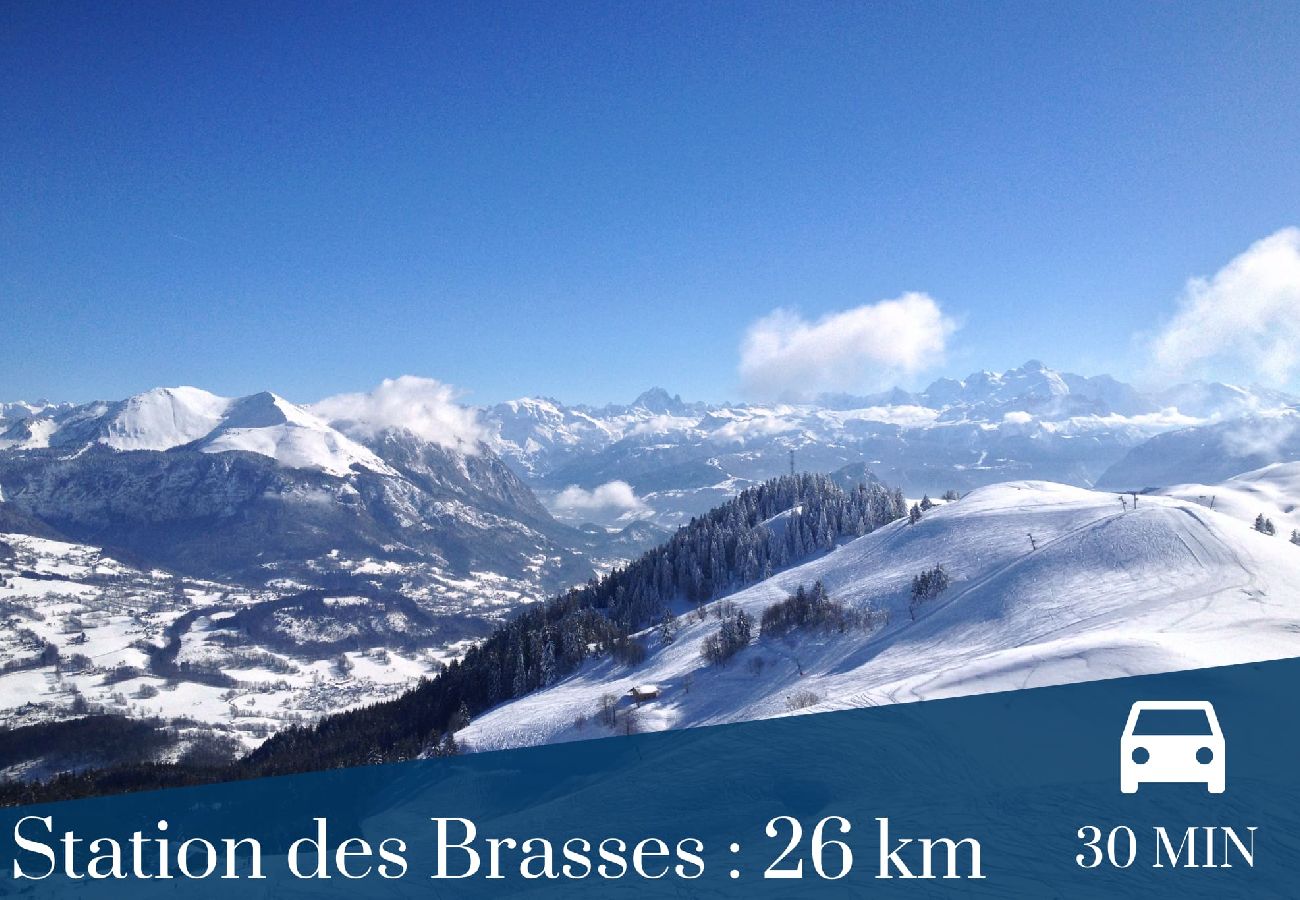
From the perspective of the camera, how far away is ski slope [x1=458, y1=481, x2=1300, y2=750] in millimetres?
38556

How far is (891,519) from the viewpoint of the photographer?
131750 millimetres

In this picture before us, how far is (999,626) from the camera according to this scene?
2258 inches

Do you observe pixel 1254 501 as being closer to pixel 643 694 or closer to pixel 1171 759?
pixel 643 694

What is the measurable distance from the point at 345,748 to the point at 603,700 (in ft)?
165

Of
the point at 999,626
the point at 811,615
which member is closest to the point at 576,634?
the point at 811,615

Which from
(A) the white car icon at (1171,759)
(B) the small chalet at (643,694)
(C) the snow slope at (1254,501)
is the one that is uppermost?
(C) the snow slope at (1254,501)

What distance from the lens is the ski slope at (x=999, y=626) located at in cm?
3856

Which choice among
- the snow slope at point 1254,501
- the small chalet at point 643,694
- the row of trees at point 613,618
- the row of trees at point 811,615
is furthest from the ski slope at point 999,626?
the snow slope at point 1254,501

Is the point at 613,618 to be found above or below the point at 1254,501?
below

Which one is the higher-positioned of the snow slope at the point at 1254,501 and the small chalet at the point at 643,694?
the snow slope at the point at 1254,501

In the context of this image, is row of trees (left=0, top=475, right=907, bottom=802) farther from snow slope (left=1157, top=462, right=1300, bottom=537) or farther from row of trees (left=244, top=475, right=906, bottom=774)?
snow slope (left=1157, top=462, right=1300, bottom=537)

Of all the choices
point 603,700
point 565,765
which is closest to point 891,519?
point 603,700

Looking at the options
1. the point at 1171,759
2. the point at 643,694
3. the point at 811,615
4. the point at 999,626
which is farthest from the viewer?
the point at 811,615

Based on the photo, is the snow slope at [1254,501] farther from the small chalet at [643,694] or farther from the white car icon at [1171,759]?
the white car icon at [1171,759]
